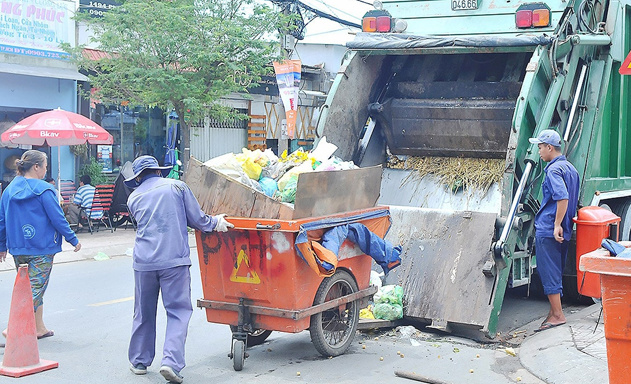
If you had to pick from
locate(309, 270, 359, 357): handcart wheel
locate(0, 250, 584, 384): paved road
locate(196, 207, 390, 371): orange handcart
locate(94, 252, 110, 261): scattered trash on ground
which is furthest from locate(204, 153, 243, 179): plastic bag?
locate(94, 252, 110, 261): scattered trash on ground

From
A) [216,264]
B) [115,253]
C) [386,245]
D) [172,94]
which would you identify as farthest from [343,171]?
[172,94]

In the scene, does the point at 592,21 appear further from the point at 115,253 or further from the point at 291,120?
the point at 291,120

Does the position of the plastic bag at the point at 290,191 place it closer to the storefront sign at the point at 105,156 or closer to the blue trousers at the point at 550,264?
the blue trousers at the point at 550,264

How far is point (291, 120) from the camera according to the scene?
1719 cm

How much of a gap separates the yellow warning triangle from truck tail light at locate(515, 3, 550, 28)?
10.6ft

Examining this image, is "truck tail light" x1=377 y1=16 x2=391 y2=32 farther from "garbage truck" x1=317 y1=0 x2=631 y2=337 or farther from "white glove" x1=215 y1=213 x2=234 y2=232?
"white glove" x1=215 y1=213 x2=234 y2=232

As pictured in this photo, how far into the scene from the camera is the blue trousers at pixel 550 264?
6.23 meters

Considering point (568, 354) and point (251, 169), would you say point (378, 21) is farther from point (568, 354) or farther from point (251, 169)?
point (568, 354)

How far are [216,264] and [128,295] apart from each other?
3.30 m

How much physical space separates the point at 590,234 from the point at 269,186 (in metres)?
2.81

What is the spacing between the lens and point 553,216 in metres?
6.22

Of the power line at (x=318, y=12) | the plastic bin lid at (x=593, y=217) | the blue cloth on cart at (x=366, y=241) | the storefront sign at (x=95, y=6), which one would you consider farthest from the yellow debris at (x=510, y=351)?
the power line at (x=318, y=12)

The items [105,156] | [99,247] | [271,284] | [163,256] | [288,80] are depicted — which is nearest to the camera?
[163,256]

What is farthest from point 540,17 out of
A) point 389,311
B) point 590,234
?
point 389,311
